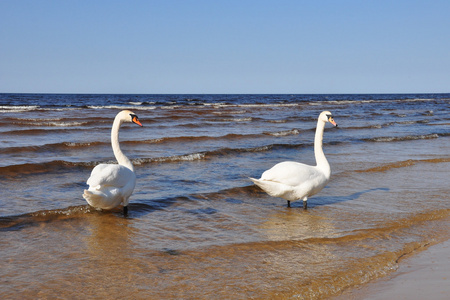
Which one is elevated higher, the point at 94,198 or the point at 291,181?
the point at 291,181

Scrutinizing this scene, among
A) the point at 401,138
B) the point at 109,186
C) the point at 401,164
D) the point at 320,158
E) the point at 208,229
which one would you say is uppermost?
the point at 320,158

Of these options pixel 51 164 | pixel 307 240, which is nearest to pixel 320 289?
pixel 307 240

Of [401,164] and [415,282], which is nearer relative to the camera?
[415,282]

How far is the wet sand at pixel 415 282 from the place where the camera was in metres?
3.80

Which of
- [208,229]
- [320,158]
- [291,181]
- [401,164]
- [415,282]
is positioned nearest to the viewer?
[415,282]

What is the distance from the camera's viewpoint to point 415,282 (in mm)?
4070

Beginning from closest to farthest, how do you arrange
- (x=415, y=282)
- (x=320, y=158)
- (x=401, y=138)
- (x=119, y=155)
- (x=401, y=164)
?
1. (x=415, y=282)
2. (x=119, y=155)
3. (x=320, y=158)
4. (x=401, y=164)
5. (x=401, y=138)

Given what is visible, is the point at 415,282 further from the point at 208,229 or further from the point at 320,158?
the point at 320,158

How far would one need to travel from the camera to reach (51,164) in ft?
33.5

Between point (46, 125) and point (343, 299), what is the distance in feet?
62.3

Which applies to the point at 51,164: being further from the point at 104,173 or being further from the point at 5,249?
the point at 5,249

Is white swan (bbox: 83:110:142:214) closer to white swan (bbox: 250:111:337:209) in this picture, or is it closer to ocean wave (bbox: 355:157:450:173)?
white swan (bbox: 250:111:337:209)

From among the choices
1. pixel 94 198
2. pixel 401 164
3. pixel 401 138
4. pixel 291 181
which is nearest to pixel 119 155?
pixel 94 198

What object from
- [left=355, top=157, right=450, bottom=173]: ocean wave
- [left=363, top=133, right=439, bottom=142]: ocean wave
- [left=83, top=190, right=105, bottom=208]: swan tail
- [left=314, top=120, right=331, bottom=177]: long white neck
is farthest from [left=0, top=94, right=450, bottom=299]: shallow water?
[left=363, top=133, right=439, bottom=142]: ocean wave
